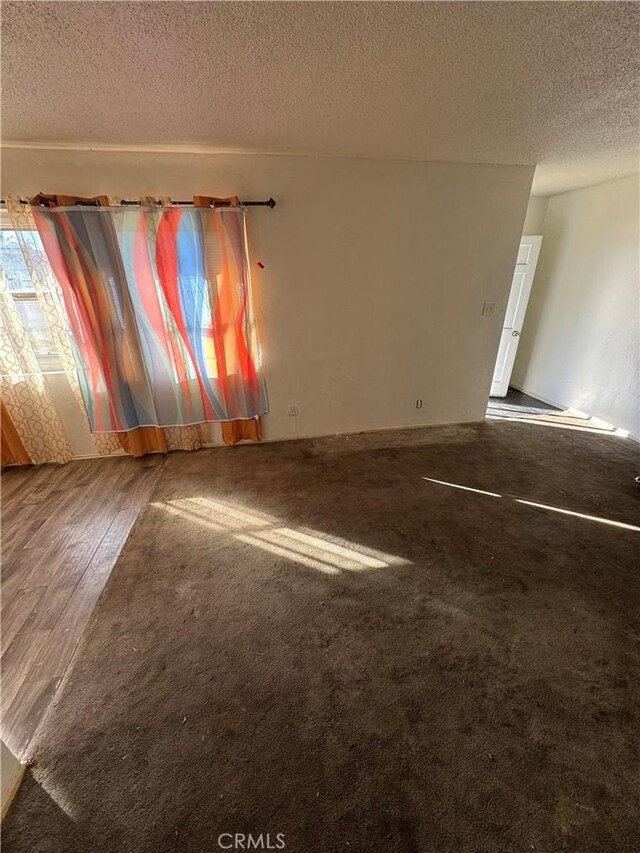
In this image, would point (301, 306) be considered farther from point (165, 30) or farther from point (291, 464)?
point (165, 30)

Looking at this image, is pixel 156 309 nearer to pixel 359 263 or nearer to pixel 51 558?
pixel 359 263

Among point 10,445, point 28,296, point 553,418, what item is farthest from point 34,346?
point 553,418

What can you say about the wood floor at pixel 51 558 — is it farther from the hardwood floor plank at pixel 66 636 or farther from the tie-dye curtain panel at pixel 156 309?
the tie-dye curtain panel at pixel 156 309

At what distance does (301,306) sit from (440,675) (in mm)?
2720

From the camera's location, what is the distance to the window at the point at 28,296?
2447 mm

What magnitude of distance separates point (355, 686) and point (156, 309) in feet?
9.13

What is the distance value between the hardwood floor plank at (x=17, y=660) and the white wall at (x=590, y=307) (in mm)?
4953

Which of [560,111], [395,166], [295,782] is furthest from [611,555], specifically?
[395,166]

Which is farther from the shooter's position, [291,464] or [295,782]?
[291,464]

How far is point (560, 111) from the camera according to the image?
1.90m

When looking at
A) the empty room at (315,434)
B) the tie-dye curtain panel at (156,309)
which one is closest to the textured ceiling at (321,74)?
the empty room at (315,434)

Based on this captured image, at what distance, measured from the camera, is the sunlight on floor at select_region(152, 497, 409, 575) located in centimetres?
196

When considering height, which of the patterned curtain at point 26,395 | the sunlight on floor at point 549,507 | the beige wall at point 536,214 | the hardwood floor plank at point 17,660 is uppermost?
the beige wall at point 536,214

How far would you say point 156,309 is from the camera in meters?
2.67
